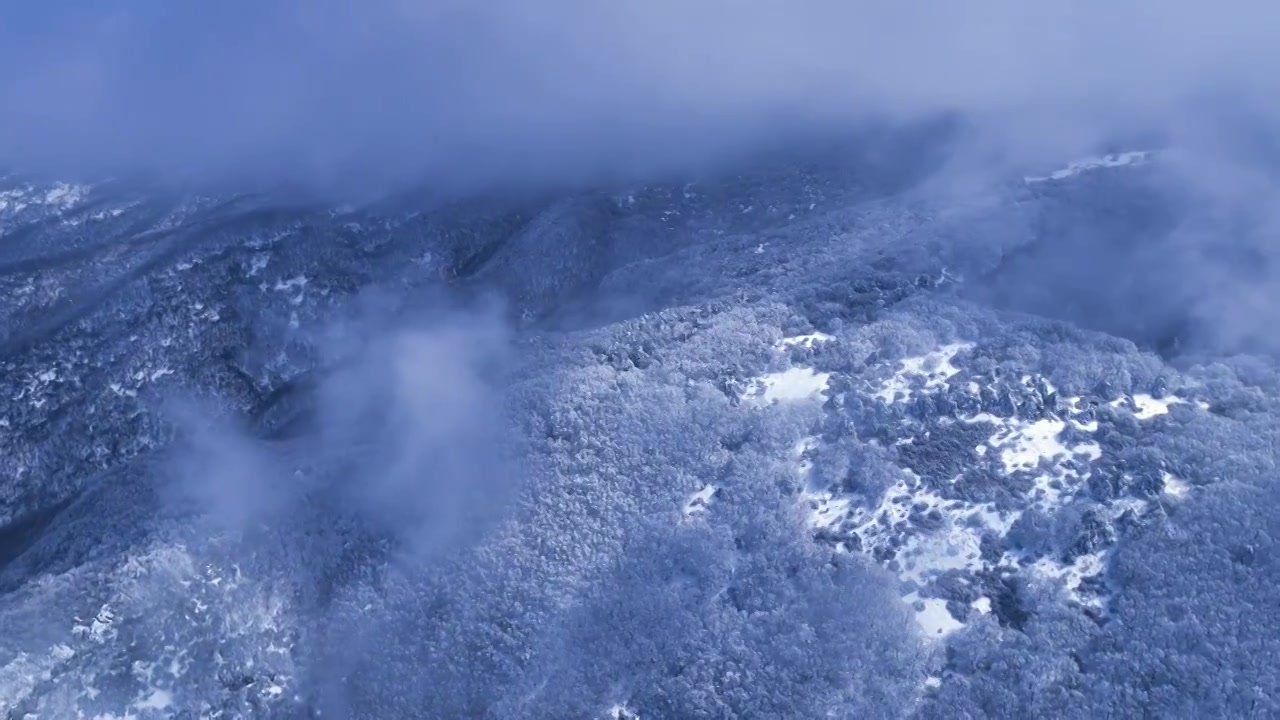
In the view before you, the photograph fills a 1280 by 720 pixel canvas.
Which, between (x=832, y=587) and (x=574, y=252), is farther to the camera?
(x=574, y=252)

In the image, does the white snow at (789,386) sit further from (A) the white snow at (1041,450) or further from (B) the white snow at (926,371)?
(A) the white snow at (1041,450)

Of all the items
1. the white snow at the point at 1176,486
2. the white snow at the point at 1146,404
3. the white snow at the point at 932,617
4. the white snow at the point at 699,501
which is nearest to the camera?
the white snow at the point at 932,617

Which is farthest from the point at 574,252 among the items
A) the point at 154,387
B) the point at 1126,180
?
the point at 1126,180

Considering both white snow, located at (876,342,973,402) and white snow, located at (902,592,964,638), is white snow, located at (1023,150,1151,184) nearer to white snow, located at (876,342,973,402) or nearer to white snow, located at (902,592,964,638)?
white snow, located at (876,342,973,402)

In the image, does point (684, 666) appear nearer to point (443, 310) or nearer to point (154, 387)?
point (443, 310)

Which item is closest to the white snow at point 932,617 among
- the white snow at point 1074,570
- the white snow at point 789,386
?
the white snow at point 1074,570

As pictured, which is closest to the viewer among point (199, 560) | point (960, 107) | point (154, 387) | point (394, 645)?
point (394, 645)

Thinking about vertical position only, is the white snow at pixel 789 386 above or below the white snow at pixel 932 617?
above

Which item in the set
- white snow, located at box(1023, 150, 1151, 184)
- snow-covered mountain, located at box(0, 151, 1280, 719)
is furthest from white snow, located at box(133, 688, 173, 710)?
white snow, located at box(1023, 150, 1151, 184)
